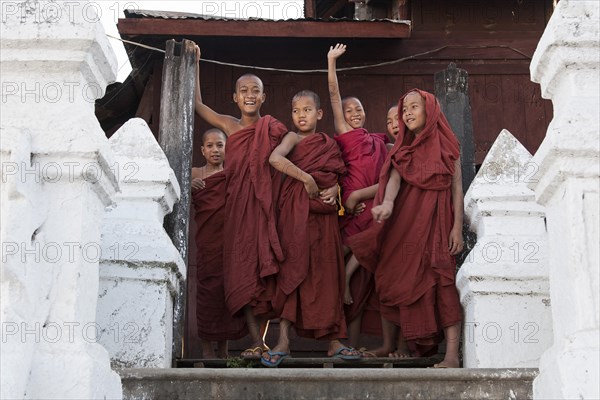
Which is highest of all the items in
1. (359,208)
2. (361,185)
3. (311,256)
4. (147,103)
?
(147,103)

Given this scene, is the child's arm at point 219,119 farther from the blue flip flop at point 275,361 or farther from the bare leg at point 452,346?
the bare leg at point 452,346

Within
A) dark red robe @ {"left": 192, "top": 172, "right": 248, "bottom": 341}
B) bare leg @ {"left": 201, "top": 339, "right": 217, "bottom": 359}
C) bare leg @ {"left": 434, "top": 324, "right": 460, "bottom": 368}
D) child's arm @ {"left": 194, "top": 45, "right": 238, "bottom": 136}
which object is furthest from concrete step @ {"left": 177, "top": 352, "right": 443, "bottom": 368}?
child's arm @ {"left": 194, "top": 45, "right": 238, "bottom": 136}

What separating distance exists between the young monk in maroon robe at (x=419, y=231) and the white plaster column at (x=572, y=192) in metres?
1.68

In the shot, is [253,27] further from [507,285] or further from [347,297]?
[507,285]

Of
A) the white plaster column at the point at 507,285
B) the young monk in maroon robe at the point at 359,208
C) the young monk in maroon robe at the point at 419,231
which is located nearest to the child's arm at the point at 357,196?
the young monk in maroon robe at the point at 359,208

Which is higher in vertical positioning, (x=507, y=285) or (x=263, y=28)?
(x=263, y=28)

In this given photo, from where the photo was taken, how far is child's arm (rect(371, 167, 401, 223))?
6.55m

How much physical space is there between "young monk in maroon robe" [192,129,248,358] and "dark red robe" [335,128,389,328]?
755mm

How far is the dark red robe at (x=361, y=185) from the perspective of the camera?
7.08 m

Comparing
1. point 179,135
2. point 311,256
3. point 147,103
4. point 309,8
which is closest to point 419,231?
point 311,256

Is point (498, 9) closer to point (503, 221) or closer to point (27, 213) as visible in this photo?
point (503, 221)

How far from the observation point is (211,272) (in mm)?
7426

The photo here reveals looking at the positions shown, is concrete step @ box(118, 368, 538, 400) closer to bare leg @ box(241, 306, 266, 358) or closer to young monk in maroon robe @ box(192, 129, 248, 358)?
bare leg @ box(241, 306, 266, 358)

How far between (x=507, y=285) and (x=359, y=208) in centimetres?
149
